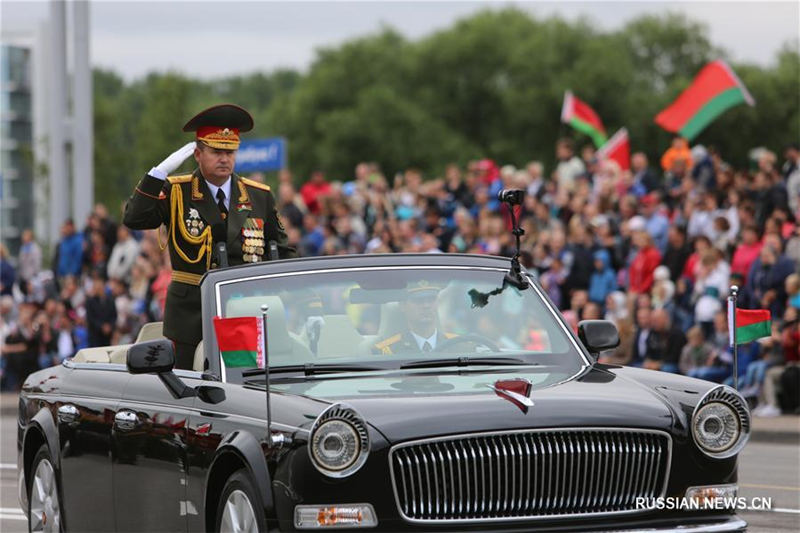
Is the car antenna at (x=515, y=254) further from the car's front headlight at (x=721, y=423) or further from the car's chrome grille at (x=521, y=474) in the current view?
the car's chrome grille at (x=521, y=474)

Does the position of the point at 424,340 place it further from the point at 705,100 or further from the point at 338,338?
the point at 705,100

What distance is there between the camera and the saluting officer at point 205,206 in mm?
9742

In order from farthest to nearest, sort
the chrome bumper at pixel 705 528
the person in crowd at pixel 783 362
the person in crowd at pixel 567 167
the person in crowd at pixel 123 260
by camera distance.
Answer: the person in crowd at pixel 123 260
the person in crowd at pixel 567 167
the person in crowd at pixel 783 362
the chrome bumper at pixel 705 528

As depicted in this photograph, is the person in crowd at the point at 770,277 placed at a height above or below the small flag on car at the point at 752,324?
above

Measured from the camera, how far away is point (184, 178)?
998 centimetres

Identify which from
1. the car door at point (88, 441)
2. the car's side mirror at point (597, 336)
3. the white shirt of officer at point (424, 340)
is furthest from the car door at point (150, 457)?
the car's side mirror at point (597, 336)

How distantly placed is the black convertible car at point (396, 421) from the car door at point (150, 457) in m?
0.01

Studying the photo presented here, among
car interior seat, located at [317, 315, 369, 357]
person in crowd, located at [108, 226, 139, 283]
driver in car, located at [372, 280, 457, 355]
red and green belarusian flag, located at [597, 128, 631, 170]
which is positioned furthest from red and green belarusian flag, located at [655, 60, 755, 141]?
car interior seat, located at [317, 315, 369, 357]

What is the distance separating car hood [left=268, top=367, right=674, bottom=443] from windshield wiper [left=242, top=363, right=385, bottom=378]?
12cm

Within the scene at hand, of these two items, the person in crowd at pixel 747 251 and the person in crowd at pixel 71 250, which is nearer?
the person in crowd at pixel 747 251

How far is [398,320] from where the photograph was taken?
8.34 meters

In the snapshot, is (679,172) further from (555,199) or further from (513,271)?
(513,271)

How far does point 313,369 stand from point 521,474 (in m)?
1.34

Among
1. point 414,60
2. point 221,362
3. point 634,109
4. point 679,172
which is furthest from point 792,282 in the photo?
point 414,60
